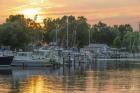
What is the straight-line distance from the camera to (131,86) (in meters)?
52.0

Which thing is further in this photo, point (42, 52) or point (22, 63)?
point (42, 52)

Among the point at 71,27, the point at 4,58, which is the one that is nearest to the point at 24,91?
the point at 4,58

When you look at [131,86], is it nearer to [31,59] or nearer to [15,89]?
[15,89]

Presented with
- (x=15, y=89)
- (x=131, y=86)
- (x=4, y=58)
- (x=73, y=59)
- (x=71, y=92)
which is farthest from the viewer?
(x=73, y=59)

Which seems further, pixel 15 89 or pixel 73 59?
pixel 73 59

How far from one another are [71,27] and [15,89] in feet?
487

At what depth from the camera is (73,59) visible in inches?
4865

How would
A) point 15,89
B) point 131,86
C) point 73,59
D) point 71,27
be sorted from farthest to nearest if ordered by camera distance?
point 71,27 → point 73,59 → point 131,86 → point 15,89

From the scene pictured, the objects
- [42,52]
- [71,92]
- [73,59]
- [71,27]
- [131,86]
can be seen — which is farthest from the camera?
[71,27]

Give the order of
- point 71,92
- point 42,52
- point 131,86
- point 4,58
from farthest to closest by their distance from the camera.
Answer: point 42,52 < point 4,58 < point 131,86 < point 71,92

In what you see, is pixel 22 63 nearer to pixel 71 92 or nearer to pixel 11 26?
pixel 11 26

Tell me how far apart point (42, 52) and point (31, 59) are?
58.8 feet

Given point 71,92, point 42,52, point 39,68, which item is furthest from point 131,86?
point 42,52

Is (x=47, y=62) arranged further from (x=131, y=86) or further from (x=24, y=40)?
(x=131, y=86)
